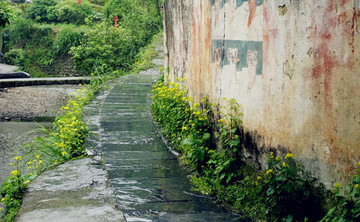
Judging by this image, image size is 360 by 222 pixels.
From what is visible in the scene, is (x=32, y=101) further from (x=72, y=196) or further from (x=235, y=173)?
(x=235, y=173)

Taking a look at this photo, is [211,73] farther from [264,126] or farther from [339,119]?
[339,119]

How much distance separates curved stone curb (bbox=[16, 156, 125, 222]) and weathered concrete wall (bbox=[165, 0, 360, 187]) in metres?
1.31

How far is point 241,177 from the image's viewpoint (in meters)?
3.48

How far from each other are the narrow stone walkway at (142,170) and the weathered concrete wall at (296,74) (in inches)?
28.6

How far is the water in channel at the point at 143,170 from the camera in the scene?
3.07 m

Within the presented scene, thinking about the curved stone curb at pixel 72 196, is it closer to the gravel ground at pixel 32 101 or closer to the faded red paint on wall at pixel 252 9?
the faded red paint on wall at pixel 252 9

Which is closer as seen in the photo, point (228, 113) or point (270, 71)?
point (270, 71)

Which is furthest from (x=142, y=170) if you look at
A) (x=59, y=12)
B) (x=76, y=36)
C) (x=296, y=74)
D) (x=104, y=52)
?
(x=59, y=12)

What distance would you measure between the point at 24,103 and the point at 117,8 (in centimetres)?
1047

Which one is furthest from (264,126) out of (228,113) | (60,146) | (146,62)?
(146,62)

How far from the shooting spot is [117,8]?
19.5 meters

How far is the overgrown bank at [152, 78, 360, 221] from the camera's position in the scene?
7.93ft

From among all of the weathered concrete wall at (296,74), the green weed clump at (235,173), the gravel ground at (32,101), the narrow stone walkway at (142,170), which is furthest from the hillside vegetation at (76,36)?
the weathered concrete wall at (296,74)

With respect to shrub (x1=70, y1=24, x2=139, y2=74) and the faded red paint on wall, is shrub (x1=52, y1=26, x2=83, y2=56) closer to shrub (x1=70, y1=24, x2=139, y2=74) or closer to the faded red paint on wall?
shrub (x1=70, y1=24, x2=139, y2=74)
